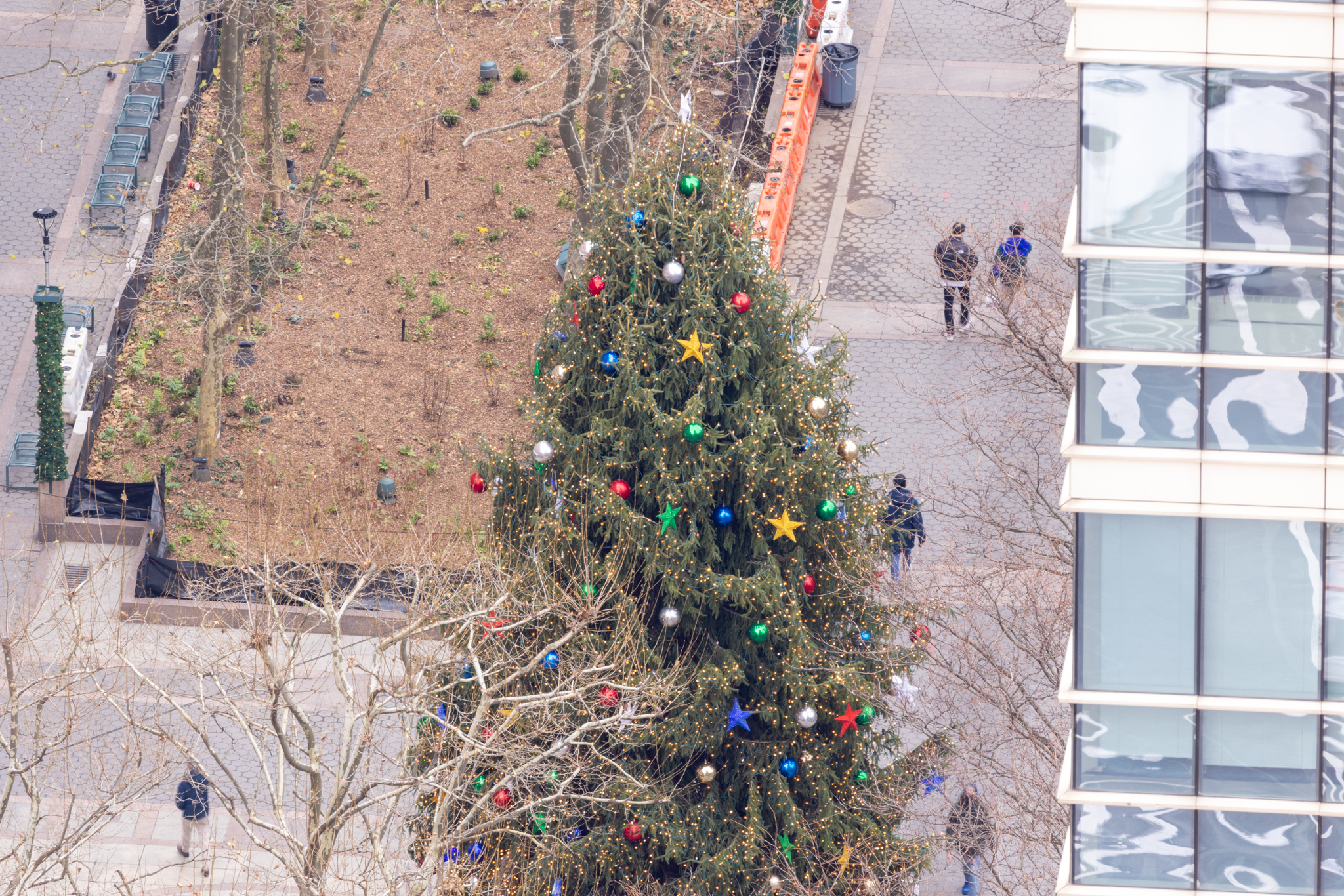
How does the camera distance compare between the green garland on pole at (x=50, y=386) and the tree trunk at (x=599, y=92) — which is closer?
the green garland on pole at (x=50, y=386)

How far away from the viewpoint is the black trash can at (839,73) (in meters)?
33.2

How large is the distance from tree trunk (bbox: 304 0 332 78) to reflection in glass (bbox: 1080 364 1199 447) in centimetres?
2334

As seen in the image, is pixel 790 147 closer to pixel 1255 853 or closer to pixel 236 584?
pixel 236 584

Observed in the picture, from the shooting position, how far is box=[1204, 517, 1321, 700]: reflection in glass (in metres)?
14.1

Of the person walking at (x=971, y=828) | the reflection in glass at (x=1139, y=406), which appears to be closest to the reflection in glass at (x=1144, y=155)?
the reflection in glass at (x=1139, y=406)

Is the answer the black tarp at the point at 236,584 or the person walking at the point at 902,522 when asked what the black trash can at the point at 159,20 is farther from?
the person walking at the point at 902,522

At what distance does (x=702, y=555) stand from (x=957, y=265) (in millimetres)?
9735

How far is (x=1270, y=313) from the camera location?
13914mm

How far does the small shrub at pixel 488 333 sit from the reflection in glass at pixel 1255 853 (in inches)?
739

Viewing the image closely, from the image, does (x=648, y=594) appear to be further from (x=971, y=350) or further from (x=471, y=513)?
(x=971, y=350)

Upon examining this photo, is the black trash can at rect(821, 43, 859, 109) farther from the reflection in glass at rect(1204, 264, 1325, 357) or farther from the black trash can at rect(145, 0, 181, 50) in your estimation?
the reflection in glass at rect(1204, 264, 1325, 357)

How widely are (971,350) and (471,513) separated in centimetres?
753

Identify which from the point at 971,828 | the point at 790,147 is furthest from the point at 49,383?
the point at 971,828

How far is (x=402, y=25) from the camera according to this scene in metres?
38.0
